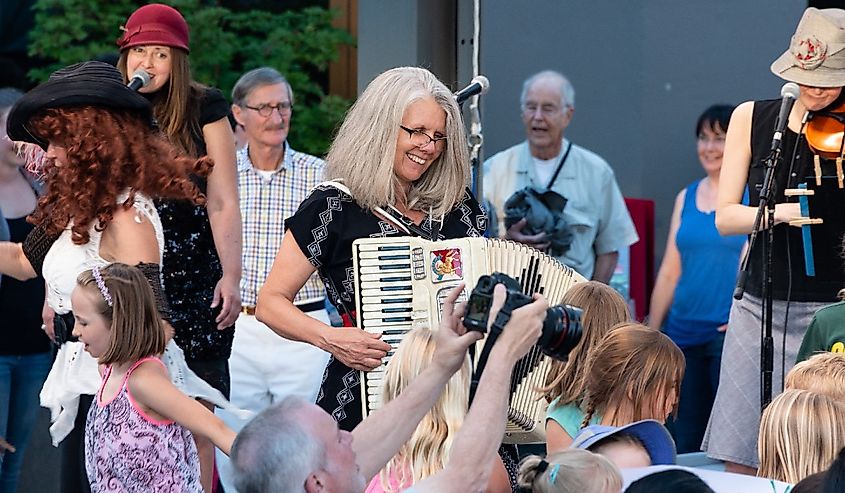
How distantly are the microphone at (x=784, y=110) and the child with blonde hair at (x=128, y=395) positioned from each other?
2239 mm

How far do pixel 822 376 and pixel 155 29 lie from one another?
2.71 m

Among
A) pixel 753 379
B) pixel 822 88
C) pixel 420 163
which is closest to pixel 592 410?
pixel 420 163

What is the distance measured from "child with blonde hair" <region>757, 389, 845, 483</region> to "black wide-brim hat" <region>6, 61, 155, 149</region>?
215cm

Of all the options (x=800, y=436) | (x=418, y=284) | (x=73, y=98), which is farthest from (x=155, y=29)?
(x=800, y=436)

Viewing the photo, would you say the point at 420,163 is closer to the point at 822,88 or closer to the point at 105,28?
the point at 822,88

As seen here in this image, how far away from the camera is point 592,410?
4156 millimetres

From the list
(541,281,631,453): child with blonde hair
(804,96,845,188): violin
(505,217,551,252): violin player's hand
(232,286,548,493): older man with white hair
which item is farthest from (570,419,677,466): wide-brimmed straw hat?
(505,217,551,252): violin player's hand

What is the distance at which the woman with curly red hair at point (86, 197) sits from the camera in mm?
4328

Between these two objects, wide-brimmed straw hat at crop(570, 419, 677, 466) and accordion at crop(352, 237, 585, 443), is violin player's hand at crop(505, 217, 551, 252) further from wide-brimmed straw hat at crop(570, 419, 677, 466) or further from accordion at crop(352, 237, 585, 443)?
wide-brimmed straw hat at crop(570, 419, 677, 466)

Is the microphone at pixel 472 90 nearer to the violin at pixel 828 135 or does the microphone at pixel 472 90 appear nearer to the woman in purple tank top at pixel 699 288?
the violin at pixel 828 135

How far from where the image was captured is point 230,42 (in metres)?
9.34

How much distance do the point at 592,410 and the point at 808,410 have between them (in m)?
0.66

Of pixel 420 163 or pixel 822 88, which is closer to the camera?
pixel 420 163

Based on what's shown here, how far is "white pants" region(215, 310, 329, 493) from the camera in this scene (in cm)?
658
